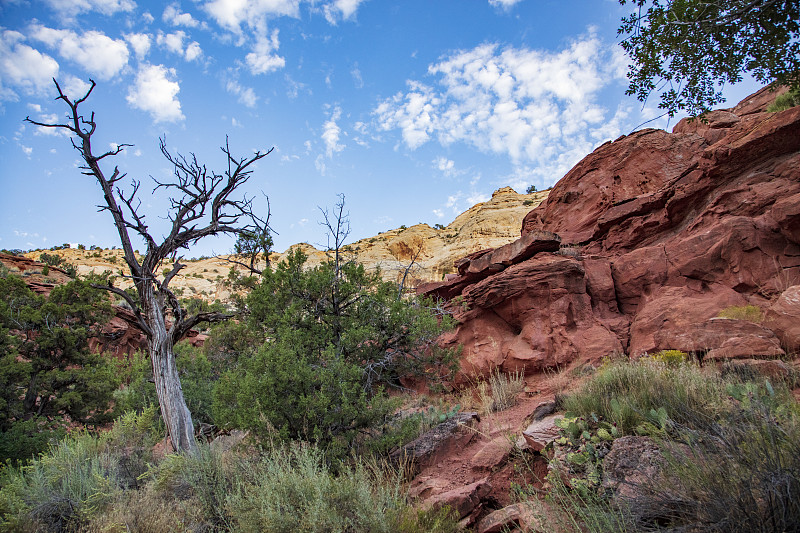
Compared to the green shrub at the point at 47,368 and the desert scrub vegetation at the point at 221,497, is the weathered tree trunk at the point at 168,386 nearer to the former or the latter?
the desert scrub vegetation at the point at 221,497

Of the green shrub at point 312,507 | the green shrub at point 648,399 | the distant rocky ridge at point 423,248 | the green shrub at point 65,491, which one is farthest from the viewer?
the distant rocky ridge at point 423,248

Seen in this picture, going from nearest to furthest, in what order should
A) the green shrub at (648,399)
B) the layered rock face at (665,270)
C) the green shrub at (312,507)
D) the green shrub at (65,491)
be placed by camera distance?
the green shrub at (312,507) → the green shrub at (648,399) → the green shrub at (65,491) → the layered rock face at (665,270)

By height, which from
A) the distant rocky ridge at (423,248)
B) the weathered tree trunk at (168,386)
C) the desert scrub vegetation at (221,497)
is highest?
the distant rocky ridge at (423,248)

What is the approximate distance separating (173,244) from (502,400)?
310 inches

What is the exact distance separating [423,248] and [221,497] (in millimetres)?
29231

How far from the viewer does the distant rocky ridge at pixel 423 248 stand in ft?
90.9

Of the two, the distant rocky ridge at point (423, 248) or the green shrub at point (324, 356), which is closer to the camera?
the green shrub at point (324, 356)

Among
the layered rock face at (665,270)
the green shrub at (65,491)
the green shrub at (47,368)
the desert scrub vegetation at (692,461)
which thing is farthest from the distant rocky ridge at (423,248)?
the desert scrub vegetation at (692,461)

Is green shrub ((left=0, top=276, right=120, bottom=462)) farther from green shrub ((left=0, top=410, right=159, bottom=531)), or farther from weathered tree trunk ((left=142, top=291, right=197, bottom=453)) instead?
weathered tree trunk ((left=142, top=291, right=197, bottom=453))

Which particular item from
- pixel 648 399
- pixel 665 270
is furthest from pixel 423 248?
pixel 648 399

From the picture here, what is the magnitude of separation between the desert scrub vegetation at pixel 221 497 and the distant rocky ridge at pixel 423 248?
1826 cm

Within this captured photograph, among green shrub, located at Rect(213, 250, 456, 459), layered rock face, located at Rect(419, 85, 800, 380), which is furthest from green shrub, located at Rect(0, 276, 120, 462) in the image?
layered rock face, located at Rect(419, 85, 800, 380)

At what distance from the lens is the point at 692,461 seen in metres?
2.53

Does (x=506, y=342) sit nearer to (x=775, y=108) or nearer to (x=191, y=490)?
(x=191, y=490)
